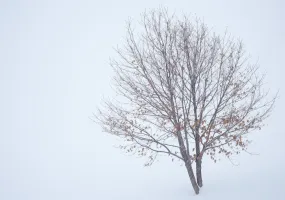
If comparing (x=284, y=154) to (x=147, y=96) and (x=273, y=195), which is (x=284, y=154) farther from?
(x=147, y=96)

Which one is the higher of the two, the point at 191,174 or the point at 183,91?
the point at 183,91

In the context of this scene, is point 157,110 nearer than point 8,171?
Yes

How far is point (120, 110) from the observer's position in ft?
46.9

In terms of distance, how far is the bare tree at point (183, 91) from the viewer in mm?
13336

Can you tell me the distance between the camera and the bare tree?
525 inches

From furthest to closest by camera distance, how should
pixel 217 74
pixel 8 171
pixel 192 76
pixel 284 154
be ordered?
pixel 8 171 < pixel 284 154 < pixel 217 74 < pixel 192 76

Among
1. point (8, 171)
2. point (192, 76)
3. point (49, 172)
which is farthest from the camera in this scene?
point (8, 171)

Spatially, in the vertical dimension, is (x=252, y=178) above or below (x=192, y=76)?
below

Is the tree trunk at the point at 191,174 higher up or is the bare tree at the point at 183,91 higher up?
the bare tree at the point at 183,91

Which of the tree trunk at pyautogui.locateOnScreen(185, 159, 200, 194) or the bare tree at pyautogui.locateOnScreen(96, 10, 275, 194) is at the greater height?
the bare tree at pyautogui.locateOnScreen(96, 10, 275, 194)

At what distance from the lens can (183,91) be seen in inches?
523

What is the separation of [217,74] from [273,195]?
596cm

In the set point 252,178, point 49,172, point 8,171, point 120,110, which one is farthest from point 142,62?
point 8,171

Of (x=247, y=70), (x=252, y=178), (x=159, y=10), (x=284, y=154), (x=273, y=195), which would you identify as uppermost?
(x=159, y=10)
